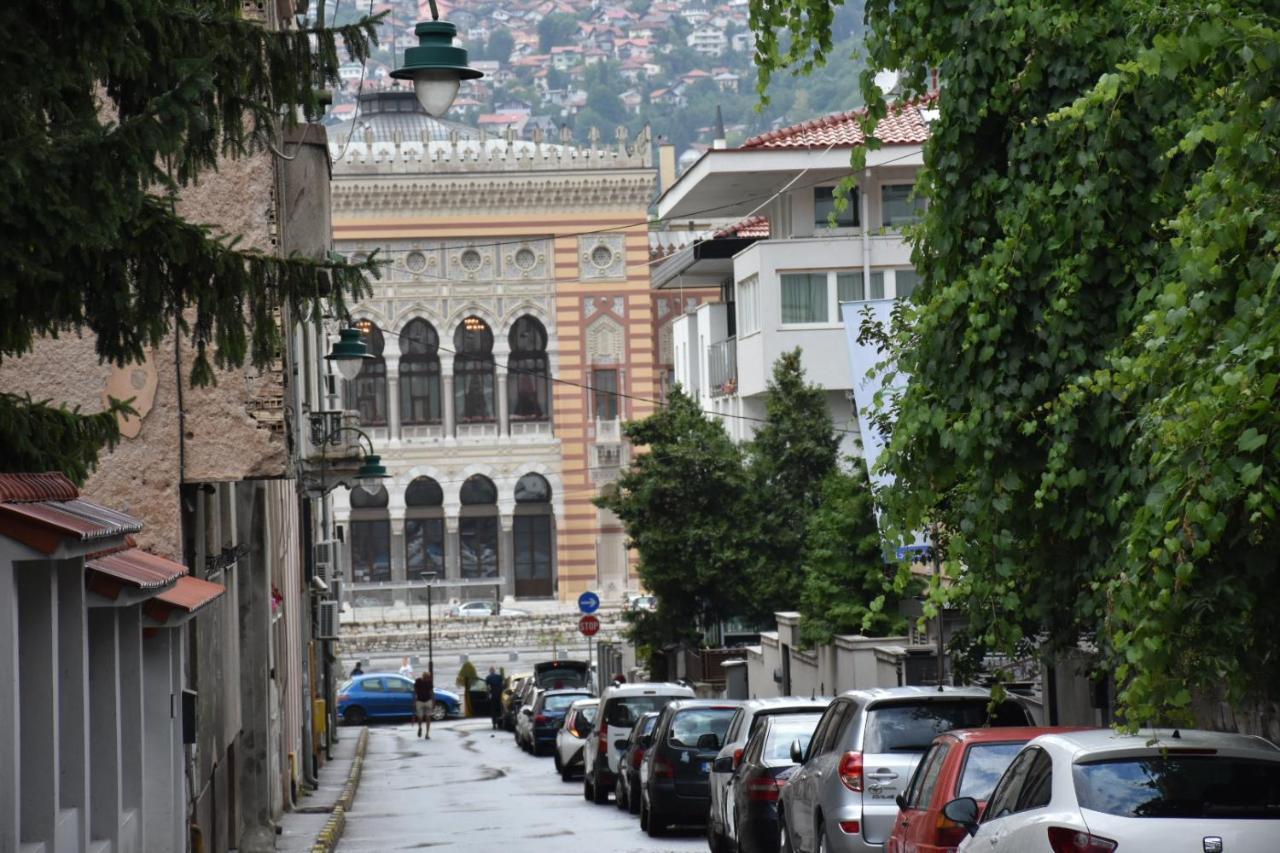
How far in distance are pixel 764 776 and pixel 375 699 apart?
144ft

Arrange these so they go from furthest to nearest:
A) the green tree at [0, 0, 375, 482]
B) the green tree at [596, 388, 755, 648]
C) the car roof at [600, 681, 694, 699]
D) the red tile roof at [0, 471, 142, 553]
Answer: the green tree at [596, 388, 755, 648] → the car roof at [600, 681, 694, 699] → the red tile roof at [0, 471, 142, 553] → the green tree at [0, 0, 375, 482]

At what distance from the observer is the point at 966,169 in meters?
14.8

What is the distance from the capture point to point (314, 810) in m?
28.3

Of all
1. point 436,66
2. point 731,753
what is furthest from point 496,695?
point 436,66

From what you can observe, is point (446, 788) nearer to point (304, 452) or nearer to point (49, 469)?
point (304, 452)

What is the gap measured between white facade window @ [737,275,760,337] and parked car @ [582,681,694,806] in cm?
1382

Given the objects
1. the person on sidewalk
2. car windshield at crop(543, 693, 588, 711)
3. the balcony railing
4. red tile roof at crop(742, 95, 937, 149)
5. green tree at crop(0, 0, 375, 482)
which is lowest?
the person on sidewalk

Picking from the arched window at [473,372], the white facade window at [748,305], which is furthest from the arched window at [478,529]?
the white facade window at [748,305]

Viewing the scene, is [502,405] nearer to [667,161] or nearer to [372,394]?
[372,394]

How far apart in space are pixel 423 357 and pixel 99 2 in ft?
246

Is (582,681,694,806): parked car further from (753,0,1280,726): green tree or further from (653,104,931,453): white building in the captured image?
(753,0,1280,726): green tree

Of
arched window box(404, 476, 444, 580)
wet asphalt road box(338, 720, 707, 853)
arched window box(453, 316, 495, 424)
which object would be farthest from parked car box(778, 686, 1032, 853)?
arched window box(404, 476, 444, 580)

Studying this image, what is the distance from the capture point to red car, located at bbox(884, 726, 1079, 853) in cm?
1265

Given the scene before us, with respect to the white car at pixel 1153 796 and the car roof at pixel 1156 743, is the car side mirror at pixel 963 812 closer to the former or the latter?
the white car at pixel 1153 796
